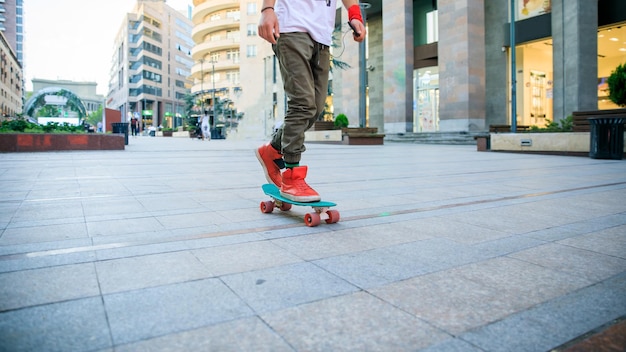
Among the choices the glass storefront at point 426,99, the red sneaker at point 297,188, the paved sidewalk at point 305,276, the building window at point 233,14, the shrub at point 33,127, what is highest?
the building window at point 233,14

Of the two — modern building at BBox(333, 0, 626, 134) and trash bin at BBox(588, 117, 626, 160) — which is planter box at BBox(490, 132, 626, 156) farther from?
modern building at BBox(333, 0, 626, 134)

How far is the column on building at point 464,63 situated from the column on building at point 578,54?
4.15 m

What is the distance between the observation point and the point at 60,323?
56.2 inches

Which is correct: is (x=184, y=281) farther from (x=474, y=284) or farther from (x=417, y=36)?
(x=417, y=36)

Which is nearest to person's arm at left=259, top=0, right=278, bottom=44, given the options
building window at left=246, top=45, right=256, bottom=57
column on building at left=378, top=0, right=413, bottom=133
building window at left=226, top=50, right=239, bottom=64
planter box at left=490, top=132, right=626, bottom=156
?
planter box at left=490, top=132, right=626, bottom=156

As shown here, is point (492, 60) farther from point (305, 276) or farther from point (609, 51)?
point (305, 276)

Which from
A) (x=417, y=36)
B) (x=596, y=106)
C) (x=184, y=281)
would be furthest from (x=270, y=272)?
(x=417, y=36)

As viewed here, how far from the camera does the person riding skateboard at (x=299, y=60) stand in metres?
3.14

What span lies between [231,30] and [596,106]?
63.9m

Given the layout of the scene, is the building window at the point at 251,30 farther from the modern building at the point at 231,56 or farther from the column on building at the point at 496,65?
the column on building at the point at 496,65

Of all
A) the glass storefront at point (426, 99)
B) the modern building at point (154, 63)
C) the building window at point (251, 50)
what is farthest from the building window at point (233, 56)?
the glass storefront at point (426, 99)

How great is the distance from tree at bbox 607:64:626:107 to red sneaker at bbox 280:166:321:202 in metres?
10.9

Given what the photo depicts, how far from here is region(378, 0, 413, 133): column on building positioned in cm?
2761

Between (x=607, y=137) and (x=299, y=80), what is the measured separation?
10828 mm
